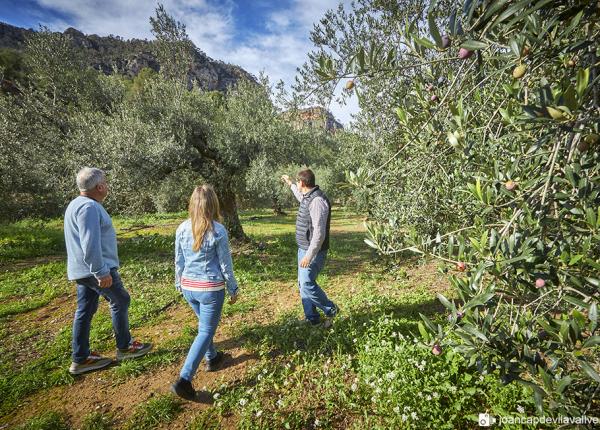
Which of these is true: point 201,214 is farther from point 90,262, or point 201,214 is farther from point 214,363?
point 214,363

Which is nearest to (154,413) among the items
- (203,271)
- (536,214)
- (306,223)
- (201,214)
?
(203,271)

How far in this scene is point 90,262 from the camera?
381cm

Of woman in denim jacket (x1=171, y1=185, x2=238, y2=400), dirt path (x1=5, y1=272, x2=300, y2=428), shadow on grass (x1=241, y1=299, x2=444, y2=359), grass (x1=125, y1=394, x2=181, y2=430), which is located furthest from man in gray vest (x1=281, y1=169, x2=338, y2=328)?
grass (x1=125, y1=394, x2=181, y2=430)

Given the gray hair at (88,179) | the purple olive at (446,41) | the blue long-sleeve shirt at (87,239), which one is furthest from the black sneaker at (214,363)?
the purple olive at (446,41)

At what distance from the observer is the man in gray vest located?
4645 millimetres

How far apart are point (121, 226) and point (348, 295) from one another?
17309 mm

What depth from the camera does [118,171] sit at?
957 cm

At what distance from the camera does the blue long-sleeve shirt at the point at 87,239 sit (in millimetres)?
3791

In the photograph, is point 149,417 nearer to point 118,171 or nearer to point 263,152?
point 118,171

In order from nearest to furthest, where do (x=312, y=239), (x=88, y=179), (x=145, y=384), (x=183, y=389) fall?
(x=183, y=389) → (x=88, y=179) → (x=145, y=384) → (x=312, y=239)

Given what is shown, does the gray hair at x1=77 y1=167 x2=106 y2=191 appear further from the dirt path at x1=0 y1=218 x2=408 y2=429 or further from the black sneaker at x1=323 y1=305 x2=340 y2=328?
the black sneaker at x1=323 y1=305 x2=340 y2=328

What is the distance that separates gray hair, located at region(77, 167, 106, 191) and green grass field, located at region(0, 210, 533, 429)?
269 cm

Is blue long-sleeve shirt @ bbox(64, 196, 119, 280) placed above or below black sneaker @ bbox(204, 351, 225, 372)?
above

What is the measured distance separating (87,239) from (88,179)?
811mm
